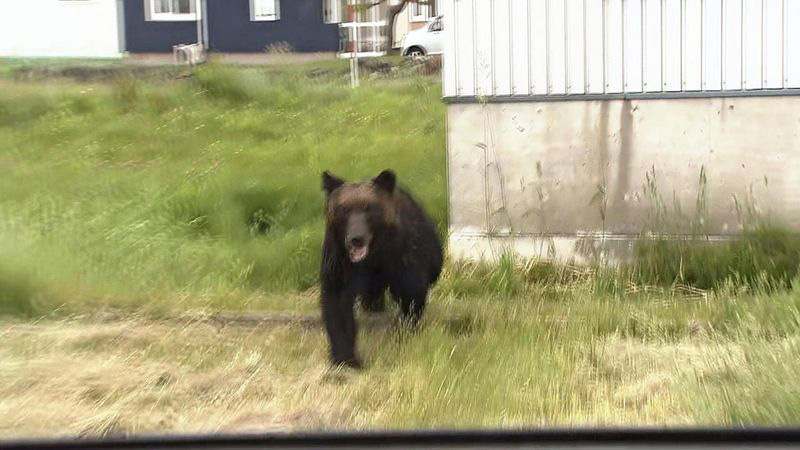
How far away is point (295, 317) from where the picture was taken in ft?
26.0

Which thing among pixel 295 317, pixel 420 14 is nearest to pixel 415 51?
pixel 420 14

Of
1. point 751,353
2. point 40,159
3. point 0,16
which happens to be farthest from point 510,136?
point 0,16

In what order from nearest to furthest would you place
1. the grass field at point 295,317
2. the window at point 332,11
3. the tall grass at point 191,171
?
1. the grass field at point 295,317
2. the tall grass at point 191,171
3. the window at point 332,11

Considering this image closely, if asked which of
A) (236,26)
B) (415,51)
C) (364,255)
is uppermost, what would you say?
(236,26)

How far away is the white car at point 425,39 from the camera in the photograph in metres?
20.1

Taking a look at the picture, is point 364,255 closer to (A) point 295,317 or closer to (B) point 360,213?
(B) point 360,213

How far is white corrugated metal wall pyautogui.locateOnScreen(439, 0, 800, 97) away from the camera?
923cm

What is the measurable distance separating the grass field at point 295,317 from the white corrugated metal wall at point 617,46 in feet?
4.48

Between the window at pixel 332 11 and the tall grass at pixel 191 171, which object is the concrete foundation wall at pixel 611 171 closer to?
the tall grass at pixel 191 171

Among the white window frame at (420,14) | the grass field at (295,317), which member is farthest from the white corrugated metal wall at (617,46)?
the white window frame at (420,14)

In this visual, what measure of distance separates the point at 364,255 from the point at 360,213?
25cm

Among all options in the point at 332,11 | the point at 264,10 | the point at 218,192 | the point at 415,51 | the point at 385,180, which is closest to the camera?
the point at 385,180

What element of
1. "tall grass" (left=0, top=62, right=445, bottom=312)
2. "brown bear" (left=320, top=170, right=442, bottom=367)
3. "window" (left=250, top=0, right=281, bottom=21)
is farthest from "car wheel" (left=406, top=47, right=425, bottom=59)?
"brown bear" (left=320, top=170, right=442, bottom=367)

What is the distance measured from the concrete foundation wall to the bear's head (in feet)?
9.12
